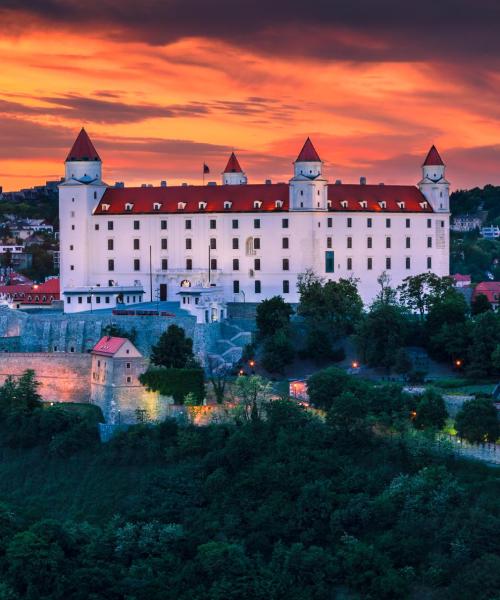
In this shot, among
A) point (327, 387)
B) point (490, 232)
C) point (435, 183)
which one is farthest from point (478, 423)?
point (490, 232)

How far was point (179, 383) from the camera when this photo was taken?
5722 cm

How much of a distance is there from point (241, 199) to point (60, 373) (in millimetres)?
16530

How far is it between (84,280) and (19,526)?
78.7ft

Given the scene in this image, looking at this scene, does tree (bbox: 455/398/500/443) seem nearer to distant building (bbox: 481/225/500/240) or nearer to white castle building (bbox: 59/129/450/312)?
white castle building (bbox: 59/129/450/312)

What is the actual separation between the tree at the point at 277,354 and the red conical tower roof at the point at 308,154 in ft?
42.4

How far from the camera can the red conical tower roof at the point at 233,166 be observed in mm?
78000

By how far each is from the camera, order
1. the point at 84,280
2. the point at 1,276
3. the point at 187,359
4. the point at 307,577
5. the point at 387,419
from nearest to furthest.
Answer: the point at 307,577 < the point at 387,419 < the point at 187,359 < the point at 84,280 < the point at 1,276

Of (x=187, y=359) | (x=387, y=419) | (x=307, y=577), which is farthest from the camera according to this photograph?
(x=187, y=359)

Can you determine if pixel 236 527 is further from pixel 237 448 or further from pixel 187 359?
pixel 187 359

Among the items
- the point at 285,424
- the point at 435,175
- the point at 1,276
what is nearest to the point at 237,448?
the point at 285,424

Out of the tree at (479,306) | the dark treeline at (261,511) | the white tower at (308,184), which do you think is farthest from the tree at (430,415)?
the white tower at (308,184)

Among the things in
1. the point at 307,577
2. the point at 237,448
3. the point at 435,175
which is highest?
the point at 435,175

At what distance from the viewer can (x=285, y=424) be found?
5359cm

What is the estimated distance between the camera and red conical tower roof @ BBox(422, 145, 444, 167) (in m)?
75.4
